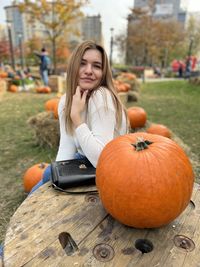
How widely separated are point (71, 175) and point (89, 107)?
0.60 meters

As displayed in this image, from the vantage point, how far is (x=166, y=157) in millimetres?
1201

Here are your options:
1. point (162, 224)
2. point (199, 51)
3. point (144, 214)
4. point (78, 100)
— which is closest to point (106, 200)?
point (144, 214)

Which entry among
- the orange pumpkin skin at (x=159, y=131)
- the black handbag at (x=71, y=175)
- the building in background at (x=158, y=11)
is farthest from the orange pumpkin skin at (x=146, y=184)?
the building in background at (x=158, y=11)

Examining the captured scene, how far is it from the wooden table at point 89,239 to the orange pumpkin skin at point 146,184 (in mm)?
85

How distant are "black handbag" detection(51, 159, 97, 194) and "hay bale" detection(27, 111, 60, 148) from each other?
124 inches

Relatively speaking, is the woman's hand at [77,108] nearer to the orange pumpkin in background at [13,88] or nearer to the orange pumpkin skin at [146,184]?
the orange pumpkin skin at [146,184]

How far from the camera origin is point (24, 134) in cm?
580

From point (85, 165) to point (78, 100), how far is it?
0.51m

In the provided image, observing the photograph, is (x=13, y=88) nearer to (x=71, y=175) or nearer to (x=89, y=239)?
(x=71, y=175)

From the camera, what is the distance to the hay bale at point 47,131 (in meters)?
4.83

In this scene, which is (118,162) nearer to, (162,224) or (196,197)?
(162,224)

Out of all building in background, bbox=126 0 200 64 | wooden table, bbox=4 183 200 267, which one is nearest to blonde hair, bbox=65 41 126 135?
wooden table, bbox=4 183 200 267

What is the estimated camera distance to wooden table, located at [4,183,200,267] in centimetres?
107

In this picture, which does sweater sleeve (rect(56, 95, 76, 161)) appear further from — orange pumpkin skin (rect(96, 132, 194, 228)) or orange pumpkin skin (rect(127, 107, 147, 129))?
orange pumpkin skin (rect(127, 107, 147, 129))
